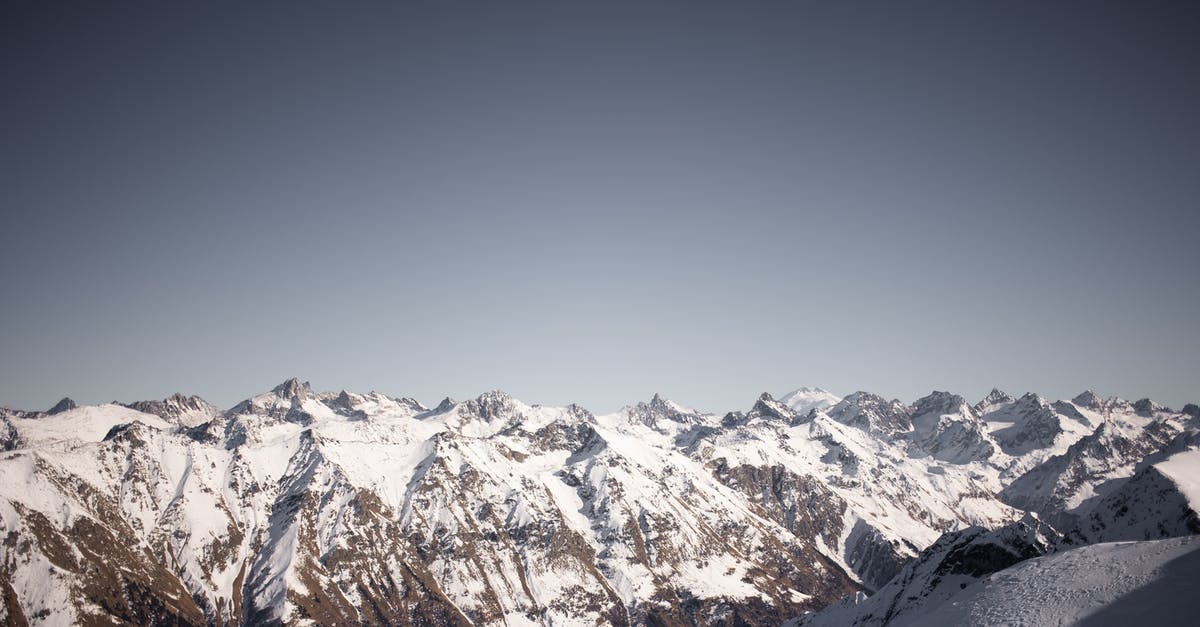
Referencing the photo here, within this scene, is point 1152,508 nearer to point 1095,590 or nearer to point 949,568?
point 949,568

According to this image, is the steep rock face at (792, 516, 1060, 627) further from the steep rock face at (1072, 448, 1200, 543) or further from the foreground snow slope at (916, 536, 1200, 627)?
the steep rock face at (1072, 448, 1200, 543)

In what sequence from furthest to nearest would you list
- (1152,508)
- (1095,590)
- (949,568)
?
(1152,508), (949,568), (1095,590)

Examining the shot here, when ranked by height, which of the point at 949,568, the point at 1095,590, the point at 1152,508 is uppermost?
the point at 1095,590

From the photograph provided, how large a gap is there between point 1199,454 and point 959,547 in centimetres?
11071

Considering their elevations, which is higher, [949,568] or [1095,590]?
[1095,590]

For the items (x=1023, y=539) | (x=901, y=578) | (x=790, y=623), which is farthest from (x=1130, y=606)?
(x=790, y=623)

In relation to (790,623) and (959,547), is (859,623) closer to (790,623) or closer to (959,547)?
(959,547)

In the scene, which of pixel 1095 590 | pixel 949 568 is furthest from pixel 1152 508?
pixel 1095 590

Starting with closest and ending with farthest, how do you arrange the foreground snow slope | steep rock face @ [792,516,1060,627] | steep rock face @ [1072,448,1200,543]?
the foreground snow slope < steep rock face @ [792,516,1060,627] < steep rock face @ [1072,448,1200,543]

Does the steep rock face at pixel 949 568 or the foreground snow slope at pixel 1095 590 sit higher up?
the foreground snow slope at pixel 1095 590

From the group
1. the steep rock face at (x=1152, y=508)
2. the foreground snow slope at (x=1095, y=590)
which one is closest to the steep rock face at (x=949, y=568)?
the foreground snow slope at (x=1095, y=590)

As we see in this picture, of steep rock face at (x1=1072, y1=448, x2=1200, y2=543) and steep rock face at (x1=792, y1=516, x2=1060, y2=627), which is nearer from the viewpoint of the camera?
steep rock face at (x1=792, y1=516, x2=1060, y2=627)

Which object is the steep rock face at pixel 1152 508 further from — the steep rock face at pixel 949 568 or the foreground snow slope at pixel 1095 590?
the foreground snow slope at pixel 1095 590

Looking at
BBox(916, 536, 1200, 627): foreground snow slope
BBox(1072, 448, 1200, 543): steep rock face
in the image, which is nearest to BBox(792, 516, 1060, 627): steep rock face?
BBox(916, 536, 1200, 627): foreground snow slope
